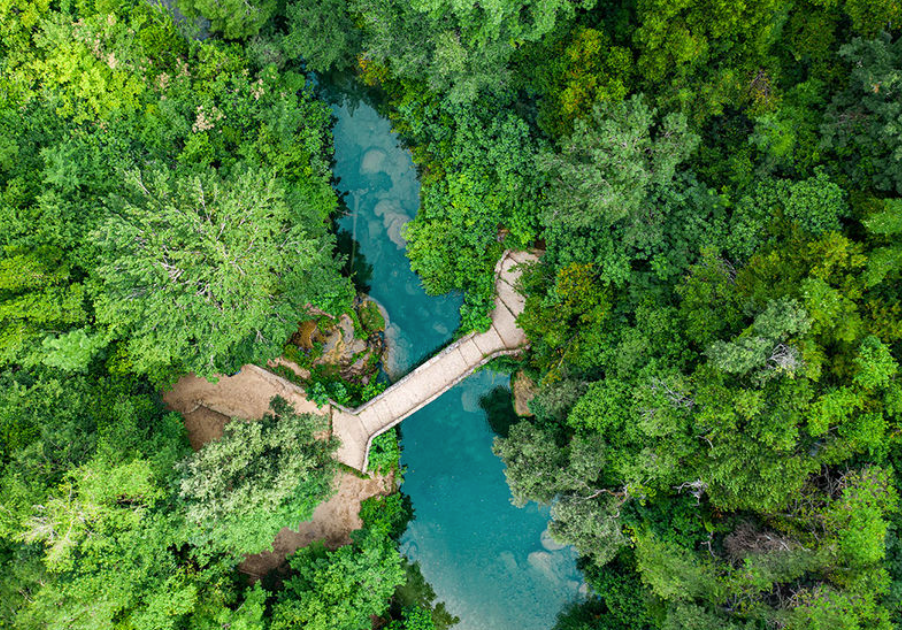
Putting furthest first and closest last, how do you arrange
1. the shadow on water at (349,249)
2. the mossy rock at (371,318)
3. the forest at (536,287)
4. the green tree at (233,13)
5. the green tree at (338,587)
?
the shadow on water at (349,249) → the mossy rock at (371,318) → the green tree at (233,13) → the green tree at (338,587) → the forest at (536,287)

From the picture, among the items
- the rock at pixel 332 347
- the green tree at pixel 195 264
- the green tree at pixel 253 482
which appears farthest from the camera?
the rock at pixel 332 347

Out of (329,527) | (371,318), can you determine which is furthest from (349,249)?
(329,527)

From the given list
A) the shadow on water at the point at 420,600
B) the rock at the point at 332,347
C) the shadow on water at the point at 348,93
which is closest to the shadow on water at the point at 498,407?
the rock at the point at 332,347

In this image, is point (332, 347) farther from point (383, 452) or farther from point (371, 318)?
point (383, 452)

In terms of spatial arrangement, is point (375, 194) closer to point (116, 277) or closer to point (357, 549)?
point (116, 277)

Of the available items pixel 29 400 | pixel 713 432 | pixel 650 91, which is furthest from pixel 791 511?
pixel 29 400

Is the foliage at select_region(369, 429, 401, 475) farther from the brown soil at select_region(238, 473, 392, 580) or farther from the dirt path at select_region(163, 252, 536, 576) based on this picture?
the brown soil at select_region(238, 473, 392, 580)

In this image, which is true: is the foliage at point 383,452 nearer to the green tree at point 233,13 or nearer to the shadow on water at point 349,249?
the shadow on water at point 349,249
